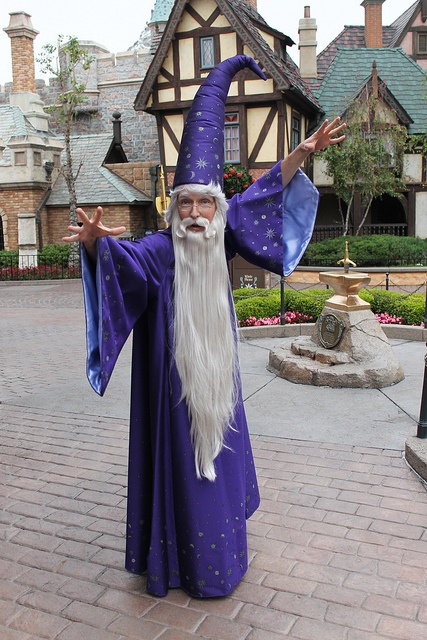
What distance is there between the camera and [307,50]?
74.8ft

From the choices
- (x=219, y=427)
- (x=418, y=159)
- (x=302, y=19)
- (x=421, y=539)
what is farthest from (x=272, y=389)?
(x=302, y=19)

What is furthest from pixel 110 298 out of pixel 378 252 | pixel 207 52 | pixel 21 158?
pixel 21 158

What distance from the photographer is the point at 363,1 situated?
24859 mm

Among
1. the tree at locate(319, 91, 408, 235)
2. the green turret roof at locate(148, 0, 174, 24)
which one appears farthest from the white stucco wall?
the green turret roof at locate(148, 0, 174, 24)

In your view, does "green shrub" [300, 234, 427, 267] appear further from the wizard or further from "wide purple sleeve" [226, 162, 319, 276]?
the wizard

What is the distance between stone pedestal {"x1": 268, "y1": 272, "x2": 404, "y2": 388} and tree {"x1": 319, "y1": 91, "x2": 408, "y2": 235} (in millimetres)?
12144

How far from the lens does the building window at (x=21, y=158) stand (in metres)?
22.6

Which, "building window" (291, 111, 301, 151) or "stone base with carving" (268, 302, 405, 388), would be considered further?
"building window" (291, 111, 301, 151)

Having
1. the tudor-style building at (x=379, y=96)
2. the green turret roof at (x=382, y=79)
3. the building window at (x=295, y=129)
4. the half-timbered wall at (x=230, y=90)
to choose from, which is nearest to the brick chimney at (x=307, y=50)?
the tudor-style building at (x=379, y=96)

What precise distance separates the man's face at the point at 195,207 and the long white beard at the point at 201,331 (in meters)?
0.03

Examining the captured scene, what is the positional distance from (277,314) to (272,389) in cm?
359

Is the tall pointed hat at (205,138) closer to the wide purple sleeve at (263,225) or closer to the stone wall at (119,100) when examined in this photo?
the wide purple sleeve at (263,225)

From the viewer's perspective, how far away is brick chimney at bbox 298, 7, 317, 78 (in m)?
22.4

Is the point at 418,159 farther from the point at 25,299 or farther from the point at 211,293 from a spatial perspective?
Result: the point at 211,293
